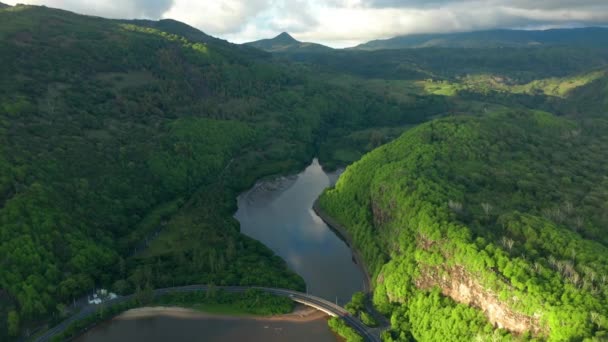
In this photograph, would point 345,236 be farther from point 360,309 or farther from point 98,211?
point 98,211

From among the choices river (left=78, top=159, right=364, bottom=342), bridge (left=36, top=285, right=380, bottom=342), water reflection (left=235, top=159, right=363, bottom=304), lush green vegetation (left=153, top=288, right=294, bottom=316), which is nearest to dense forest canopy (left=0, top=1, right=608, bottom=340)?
bridge (left=36, top=285, right=380, bottom=342)

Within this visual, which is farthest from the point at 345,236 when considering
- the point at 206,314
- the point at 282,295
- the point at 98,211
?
the point at 98,211

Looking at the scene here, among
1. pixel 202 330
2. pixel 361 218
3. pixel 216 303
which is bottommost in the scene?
pixel 202 330

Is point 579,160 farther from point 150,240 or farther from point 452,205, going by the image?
point 150,240

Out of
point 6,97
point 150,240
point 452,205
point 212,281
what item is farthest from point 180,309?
point 6,97

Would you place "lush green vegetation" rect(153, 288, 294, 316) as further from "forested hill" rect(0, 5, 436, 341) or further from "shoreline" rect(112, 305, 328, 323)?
"forested hill" rect(0, 5, 436, 341)

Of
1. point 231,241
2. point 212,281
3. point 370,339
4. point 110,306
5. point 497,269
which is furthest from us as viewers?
point 231,241
